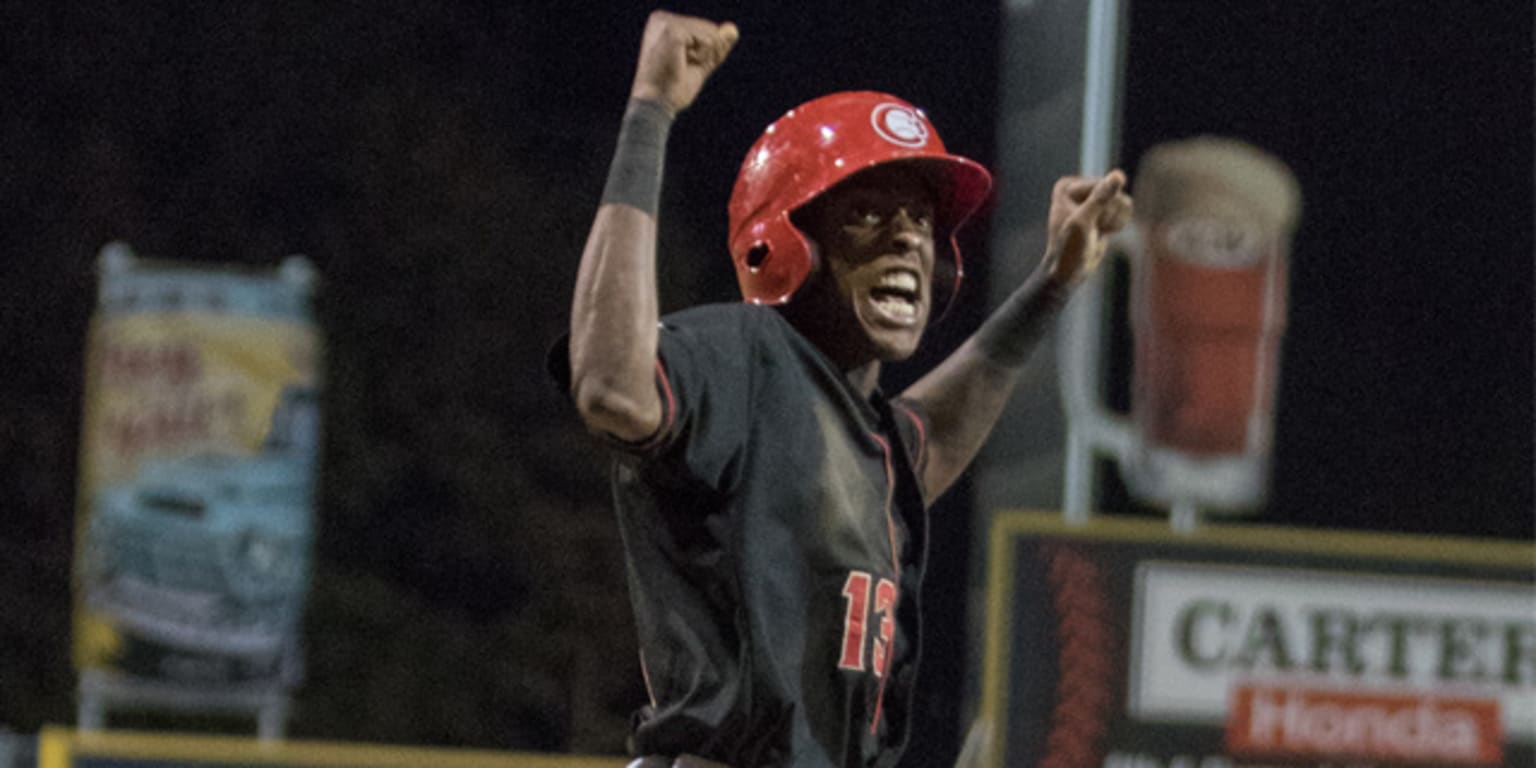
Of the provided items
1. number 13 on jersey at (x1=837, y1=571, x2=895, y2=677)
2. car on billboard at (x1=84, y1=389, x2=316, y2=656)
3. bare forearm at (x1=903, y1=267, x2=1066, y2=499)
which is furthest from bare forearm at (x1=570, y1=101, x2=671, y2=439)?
car on billboard at (x1=84, y1=389, x2=316, y2=656)

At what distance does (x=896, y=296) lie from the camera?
3.15m

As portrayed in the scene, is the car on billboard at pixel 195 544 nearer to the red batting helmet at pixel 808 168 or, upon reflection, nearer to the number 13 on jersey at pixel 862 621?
the red batting helmet at pixel 808 168

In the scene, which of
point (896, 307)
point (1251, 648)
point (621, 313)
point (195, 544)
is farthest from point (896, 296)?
point (195, 544)

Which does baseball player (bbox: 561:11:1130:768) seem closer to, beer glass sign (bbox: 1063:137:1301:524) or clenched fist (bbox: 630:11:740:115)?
clenched fist (bbox: 630:11:740:115)

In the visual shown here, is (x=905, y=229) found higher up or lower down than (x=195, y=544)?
higher up

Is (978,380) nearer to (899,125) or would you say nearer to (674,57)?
(899,125)

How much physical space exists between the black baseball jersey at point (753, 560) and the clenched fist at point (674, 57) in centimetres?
27

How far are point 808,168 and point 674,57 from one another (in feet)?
1.41

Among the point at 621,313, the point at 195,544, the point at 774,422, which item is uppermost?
the point at 621,313

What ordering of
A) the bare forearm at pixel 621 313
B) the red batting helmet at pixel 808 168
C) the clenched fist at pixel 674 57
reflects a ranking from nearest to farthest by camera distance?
the bare forearm at pixel 621 313
the clenched fist at pixel 674 57
the red batting helmet at pixel 808 168

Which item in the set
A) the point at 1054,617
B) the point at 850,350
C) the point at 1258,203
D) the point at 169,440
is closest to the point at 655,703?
the point at 850,350

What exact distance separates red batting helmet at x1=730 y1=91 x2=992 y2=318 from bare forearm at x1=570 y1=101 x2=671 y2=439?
1.39 ft

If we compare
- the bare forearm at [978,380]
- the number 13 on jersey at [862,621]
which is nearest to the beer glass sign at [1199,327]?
the bare forearm at [978,380]

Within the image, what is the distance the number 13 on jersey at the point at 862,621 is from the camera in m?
2.91
